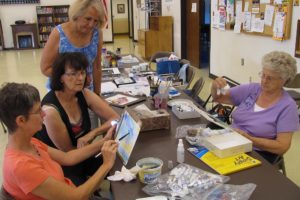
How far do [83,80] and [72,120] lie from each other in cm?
25

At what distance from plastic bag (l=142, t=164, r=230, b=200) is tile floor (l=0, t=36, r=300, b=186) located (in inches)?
63.3

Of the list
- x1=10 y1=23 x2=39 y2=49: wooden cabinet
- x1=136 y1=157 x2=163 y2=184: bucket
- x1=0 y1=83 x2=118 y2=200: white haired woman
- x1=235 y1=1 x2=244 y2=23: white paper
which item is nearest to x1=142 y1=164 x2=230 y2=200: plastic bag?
x1=136 y1=157 x2=163 y2=184: bucket

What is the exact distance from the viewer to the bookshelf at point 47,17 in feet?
36.6

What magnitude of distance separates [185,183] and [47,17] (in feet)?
36.4

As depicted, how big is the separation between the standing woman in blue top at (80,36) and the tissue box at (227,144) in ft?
3.38

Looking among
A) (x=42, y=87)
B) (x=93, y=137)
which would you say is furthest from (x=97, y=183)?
(x=42, y=87)

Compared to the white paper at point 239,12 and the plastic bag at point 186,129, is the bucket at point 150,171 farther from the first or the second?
the white paper at point 239,12

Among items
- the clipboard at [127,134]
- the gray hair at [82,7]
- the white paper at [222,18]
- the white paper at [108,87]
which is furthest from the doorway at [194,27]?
the clipboard at [127,134]

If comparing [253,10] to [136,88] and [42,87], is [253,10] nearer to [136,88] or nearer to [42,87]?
[136,88]

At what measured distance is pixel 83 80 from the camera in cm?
191

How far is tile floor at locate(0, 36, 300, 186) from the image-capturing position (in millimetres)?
2950

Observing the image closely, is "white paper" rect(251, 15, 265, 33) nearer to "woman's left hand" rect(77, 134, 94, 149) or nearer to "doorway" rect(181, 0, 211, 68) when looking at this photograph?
"doorway" rect(181, 0, 211, 68)

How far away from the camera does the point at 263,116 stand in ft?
6.31

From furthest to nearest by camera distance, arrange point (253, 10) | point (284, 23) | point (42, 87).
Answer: point (42, 87)
point (253, 10)
point (284, 23)
